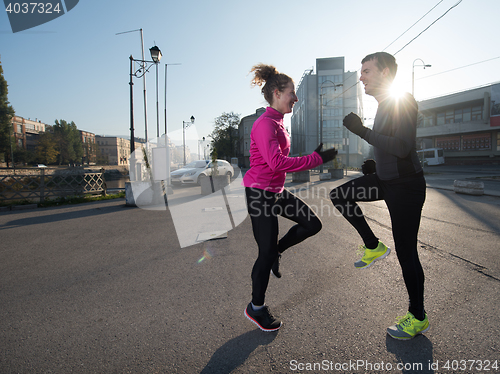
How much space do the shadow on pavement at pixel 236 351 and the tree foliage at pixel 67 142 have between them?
84.1 m

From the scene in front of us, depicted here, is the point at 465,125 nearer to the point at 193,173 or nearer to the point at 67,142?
the point at 193,173

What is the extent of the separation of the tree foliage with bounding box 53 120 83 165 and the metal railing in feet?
233

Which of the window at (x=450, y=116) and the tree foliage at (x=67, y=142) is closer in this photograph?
the window at (x=450, y=116)

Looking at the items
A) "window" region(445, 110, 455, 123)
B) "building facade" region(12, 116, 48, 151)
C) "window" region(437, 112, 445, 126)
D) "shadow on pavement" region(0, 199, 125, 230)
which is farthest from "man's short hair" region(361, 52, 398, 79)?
"building facade" region(12, 116, 48, 151)

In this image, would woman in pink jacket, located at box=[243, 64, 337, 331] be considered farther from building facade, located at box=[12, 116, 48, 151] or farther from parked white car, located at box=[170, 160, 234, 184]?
building facade, located at box=[12, 116, 48, 151]

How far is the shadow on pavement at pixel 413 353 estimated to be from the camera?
1797 millimetres

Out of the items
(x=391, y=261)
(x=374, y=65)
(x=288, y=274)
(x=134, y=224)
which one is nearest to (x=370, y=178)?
(x=374, y=65)

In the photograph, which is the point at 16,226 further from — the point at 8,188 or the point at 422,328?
the point at 422,328

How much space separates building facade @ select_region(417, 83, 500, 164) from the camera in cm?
3791

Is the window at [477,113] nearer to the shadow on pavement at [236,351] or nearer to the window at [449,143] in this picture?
the window at [449,143]

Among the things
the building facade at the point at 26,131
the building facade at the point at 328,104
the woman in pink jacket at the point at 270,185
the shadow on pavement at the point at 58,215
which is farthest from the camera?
the building facade at the point at 26,131

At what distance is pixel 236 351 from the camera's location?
2.01m

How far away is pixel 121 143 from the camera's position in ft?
475

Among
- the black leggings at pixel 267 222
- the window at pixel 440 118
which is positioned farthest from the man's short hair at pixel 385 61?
the window at pixel 440 118
